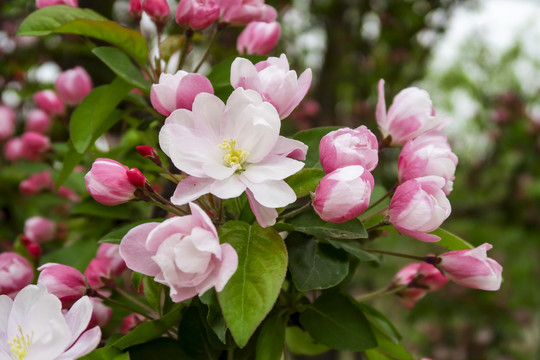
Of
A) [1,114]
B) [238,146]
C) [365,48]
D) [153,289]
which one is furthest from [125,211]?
[365,48]

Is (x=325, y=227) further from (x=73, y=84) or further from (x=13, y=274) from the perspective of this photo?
(x=73, y=84)

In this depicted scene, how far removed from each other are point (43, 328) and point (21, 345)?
0.04 meters

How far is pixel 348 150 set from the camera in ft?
2.04

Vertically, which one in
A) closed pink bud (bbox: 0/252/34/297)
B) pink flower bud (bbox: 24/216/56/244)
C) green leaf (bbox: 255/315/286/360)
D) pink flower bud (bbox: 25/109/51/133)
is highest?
green leaf (bbox: 255/315/286/360)

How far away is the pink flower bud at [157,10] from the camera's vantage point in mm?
866

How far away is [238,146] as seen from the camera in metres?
0.65

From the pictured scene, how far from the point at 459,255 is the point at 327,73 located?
2.51 metres

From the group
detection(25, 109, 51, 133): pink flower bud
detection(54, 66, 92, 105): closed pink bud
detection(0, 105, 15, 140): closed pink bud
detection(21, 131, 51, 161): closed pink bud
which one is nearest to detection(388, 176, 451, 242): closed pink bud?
detection(54, 66, 92, 105): closed pink bud

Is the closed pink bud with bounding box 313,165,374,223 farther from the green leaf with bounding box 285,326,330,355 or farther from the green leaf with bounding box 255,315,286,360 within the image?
the green leaf with bounding box 285,326,330,355

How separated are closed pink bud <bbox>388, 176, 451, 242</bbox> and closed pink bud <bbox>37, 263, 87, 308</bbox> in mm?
396

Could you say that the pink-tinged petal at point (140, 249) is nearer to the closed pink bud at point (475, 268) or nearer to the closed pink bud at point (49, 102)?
the closed pink bud at point (475, 268)

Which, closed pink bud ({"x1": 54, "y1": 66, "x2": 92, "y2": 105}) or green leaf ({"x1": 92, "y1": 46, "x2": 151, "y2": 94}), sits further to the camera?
closed pink bud ({"x1": 54, "y1": 66, "x2": 92, "y2": 105})

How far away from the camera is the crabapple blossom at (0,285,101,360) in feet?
1.87

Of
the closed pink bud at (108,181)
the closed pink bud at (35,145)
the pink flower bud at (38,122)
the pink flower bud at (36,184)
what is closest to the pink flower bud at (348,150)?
the closed pink bud at (108,181)
